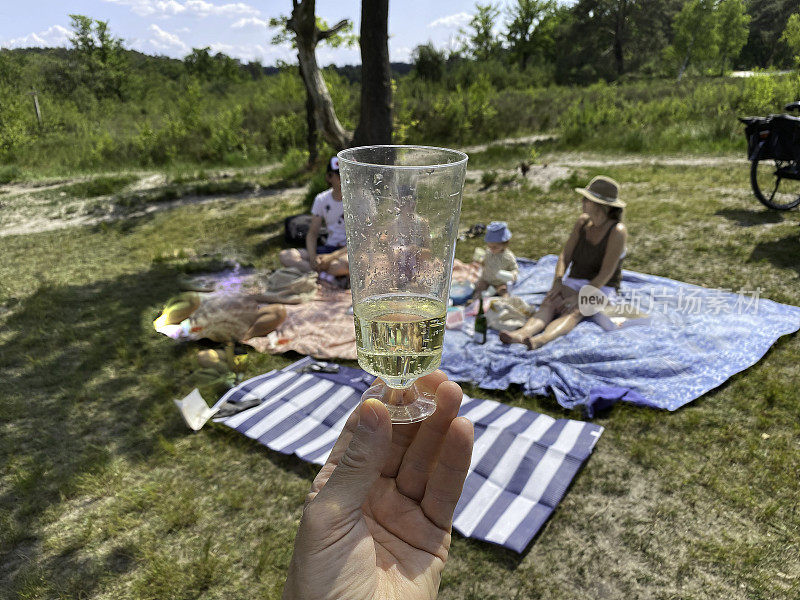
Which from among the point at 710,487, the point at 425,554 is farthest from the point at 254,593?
the point at 710,487

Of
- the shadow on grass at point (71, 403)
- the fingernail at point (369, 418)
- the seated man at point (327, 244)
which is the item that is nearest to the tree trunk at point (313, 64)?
the seated man at point (327, 244)

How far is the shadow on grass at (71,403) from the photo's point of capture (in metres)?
2.70

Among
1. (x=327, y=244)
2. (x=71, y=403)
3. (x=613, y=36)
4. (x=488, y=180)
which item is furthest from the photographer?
(x=613, y=36)

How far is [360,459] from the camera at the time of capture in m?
1.11

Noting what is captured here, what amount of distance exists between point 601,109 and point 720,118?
313 cm

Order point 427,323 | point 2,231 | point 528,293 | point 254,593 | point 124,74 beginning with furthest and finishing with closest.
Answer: point 124,74
point 2,231
point 528,293
point 254,593
point 427,323

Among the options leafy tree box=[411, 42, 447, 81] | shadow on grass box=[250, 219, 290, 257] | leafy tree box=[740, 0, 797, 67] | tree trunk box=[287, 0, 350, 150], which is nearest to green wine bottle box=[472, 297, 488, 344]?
shadow on grass box=[250, 219, 290, 257]

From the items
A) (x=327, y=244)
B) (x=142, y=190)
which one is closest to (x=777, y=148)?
(x=327, y=244)

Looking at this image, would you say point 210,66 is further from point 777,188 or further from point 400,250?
point 400,250

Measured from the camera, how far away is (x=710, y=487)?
9.14 feet

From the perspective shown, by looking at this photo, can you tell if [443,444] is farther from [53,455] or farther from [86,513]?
[53,455]

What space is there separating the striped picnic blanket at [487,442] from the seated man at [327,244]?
2022mm

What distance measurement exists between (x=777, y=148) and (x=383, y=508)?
775cm

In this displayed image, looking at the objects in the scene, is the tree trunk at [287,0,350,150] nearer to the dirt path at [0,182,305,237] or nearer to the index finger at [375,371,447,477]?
the dirt path at [0,182,305,237]
